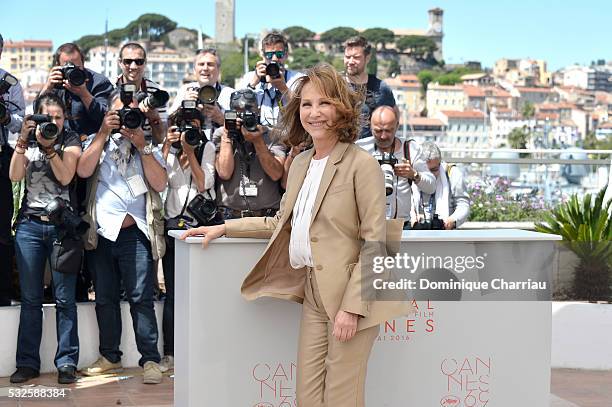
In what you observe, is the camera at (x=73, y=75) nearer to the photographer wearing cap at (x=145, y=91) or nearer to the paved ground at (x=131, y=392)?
the photographer wearing cap at (x=145, y=91)

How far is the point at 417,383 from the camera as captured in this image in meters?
4.96

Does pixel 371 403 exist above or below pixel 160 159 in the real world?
below

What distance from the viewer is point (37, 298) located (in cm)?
674

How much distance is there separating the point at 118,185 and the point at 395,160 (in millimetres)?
1808

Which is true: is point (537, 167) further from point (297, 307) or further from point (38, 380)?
point (297, 307)

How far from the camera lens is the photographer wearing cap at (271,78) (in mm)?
7590

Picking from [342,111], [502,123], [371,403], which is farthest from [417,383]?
[502,123]

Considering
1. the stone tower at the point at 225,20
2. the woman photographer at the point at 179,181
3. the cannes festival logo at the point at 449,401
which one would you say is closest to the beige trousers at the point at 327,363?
the cannes festival logo at the point at 449,401

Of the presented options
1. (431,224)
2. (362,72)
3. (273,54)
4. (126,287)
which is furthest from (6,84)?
(431,224)

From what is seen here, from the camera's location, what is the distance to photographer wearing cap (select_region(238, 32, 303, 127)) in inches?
299

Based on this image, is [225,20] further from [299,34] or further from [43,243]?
[43,243]

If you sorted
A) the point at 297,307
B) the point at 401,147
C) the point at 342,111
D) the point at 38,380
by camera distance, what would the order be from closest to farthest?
the point at 342,111
the point at 297,307
the point at 38,380
the point at 401,147

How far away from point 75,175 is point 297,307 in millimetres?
2461

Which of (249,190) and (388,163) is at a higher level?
(388,163)
